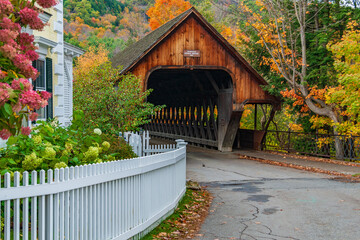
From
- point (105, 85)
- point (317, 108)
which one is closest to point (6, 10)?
point (105, 85)

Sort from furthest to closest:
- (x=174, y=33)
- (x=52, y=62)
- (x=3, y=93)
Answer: (x=174, y=33)
(x=52, y=62)
(x=3, y=93)

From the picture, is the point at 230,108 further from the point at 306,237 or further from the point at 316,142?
the point at 306,237

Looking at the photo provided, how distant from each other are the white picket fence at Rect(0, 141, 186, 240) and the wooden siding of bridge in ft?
49.5

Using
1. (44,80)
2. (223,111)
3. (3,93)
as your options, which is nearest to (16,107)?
(3,93)

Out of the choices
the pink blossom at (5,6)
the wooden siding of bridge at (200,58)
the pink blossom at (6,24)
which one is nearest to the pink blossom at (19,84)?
the pink blossom at (6,24)

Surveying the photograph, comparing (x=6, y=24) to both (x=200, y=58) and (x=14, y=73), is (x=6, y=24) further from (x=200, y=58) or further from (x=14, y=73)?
(x=200, y=58)

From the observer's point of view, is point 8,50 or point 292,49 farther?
point 292,49

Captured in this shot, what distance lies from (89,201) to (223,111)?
22.8 meters

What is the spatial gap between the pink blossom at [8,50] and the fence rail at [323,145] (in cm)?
1868

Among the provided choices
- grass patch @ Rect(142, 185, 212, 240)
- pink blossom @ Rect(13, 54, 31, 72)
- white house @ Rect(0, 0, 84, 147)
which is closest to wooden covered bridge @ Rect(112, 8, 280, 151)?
white house @ Rect(0, 0, 84, 147)

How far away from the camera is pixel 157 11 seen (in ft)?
193

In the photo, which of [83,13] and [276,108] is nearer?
[276,108]

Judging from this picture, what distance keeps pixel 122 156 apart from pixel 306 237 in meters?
5.11

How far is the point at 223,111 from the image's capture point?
28.8m
